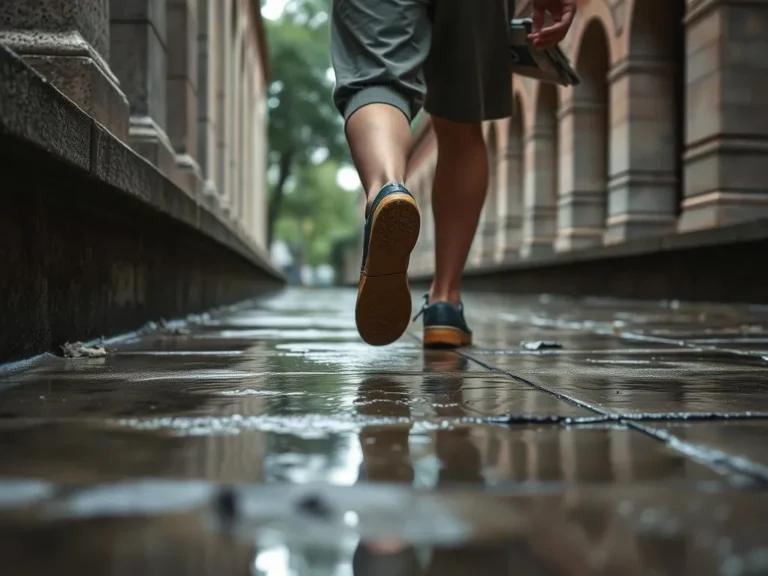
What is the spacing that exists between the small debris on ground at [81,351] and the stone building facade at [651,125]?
7.14 meters

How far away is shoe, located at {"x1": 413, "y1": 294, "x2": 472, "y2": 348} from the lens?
295cm

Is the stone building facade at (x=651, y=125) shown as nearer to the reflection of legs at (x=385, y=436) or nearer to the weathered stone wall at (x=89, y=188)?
the weathered stone wall at (x=89, y=188)

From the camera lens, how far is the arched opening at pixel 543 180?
1661 centimetres

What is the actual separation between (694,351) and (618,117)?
9.05 meters

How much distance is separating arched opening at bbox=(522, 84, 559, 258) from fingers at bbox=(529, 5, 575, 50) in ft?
45.3

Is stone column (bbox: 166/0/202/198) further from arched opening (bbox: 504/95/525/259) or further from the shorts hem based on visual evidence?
arched opening (bbox: 504/95/525/259)

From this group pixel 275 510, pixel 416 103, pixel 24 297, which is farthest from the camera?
pixel 416 103

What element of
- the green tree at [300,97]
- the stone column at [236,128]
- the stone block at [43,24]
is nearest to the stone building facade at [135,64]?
the stone block at [43,24]

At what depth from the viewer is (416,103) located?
2.54 metres

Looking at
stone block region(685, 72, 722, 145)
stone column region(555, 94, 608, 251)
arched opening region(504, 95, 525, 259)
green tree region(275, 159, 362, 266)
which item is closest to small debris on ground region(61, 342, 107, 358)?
stone block region(685, 72, 722, 145)

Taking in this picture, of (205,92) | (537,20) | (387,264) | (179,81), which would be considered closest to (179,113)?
(179,81)

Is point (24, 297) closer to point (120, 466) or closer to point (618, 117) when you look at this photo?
point (120, 466)

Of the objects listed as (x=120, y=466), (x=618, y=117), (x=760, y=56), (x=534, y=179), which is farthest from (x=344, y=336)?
(x=534, y=179)

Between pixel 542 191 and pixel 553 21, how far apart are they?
1386 centimetres
